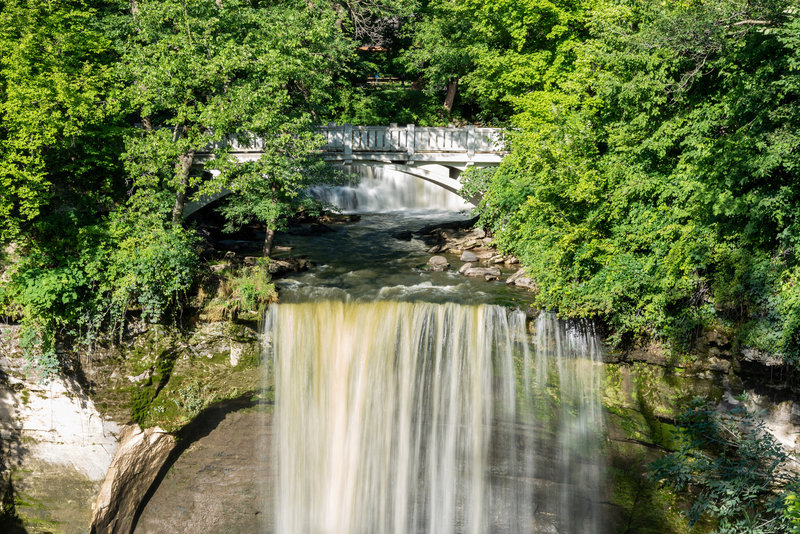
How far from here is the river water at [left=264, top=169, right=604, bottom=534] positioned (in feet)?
47.8

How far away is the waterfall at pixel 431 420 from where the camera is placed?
1458 centimetres

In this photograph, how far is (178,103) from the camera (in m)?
15.6

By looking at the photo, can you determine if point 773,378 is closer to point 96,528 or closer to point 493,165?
point 493,165

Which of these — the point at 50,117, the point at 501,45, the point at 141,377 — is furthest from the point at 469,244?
the point at 50,117

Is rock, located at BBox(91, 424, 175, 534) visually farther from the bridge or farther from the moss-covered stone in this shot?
the moss-covered stone

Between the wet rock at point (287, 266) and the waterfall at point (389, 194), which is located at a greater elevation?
the waterfall at point (389, 194)

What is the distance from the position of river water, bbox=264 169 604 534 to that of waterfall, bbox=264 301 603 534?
26 mm

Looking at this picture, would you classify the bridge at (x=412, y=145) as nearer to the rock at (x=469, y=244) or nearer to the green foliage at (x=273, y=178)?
the green foliage at (x=273, y=178)

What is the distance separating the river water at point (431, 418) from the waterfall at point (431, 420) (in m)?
0.03

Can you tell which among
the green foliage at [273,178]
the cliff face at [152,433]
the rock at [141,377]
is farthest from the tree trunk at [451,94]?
the rock at [141,377]

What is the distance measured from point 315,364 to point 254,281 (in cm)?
283

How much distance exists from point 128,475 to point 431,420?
7.91 metres

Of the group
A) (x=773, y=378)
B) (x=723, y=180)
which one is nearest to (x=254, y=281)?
(x=723, y=180)

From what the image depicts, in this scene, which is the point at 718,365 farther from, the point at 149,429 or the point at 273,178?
the point at 149,429
